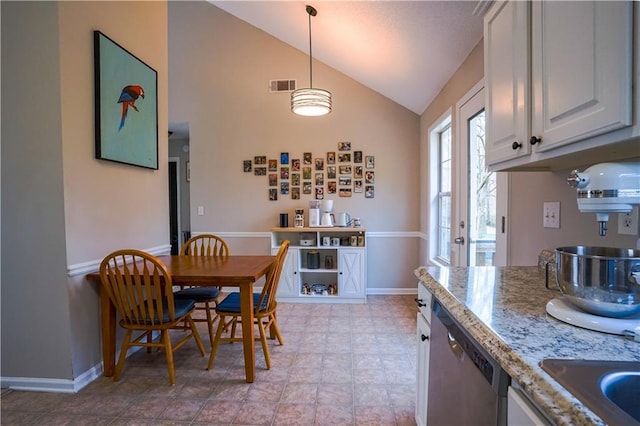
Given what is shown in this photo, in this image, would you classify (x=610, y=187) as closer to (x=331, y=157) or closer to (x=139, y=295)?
(x=139, y=295)

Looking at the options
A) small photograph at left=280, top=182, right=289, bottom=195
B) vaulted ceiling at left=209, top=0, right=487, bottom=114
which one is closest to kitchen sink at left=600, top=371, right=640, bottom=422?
vaulted ceiling at left=209, top=0, right=487, bottom=114

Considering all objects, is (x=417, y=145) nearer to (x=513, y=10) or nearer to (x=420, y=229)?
(x=420, y=229)

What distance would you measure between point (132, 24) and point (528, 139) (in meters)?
2.84

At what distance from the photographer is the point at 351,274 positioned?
3889 mm

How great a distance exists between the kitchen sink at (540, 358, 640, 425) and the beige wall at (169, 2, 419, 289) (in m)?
3.58

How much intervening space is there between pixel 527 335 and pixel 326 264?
337cm

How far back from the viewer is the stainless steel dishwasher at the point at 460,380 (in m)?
0.77

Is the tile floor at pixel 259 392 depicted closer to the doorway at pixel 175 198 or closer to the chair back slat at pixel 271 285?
the chair back slat at pixel 271 285

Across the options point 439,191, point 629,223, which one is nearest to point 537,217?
point 629,223

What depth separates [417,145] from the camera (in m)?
4.13

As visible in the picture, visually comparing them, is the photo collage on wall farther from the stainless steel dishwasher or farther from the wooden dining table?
the stainless steel dishwasher

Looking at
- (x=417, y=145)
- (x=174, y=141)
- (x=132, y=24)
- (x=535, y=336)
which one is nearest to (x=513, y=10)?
(x=535, y=336)

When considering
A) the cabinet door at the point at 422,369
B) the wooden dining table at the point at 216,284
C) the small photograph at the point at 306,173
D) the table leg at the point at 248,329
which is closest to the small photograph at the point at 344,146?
the small photograph at the point at 306,173

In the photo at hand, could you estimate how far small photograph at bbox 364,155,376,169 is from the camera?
13.7 ft
